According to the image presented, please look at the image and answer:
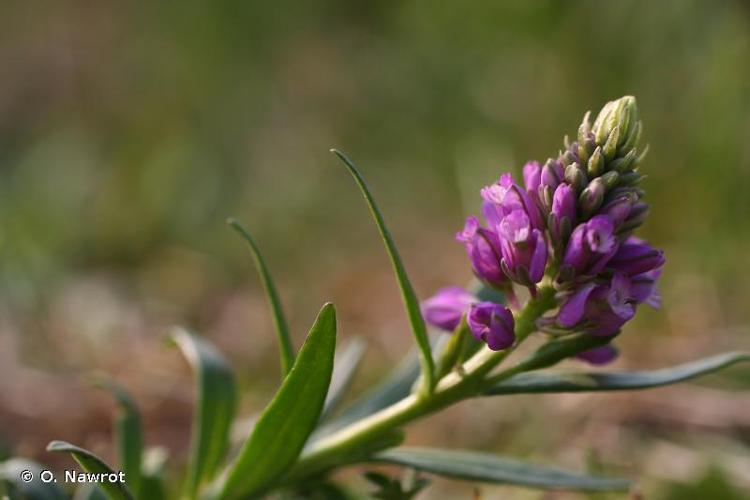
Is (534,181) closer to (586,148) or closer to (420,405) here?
(586,148)

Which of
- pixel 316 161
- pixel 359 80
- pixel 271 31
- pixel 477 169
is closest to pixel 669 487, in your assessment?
pixel 477 169

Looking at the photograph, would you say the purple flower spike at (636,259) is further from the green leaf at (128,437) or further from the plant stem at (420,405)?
the green leaf at (128,437)

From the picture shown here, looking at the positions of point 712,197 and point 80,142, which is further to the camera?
point 80,142

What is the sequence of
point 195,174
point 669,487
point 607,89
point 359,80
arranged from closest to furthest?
point 669,487, point 607,89, point 195,174, point 359,80

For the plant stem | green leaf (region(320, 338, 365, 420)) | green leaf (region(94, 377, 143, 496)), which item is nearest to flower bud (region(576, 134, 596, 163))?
the plant stem

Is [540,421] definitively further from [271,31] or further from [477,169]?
[271,31]

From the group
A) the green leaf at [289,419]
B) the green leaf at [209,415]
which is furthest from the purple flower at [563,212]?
the green leaf at [209,415]

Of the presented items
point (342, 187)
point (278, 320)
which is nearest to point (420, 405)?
point (278, 320)
